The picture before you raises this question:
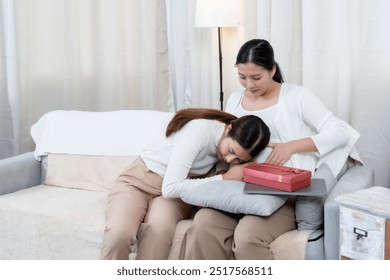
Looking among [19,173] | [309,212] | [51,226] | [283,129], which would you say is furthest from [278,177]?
[19,173]

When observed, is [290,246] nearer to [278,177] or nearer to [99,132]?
[278,177]

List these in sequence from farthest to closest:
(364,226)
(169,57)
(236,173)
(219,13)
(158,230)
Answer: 1. (169,57)
2. (219,13)
3. (236,173)
4. (158,230)
5. (364,226)

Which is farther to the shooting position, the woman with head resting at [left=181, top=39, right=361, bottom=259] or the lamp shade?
the lamp shade

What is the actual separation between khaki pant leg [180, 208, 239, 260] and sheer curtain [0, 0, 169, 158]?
4.98 ft

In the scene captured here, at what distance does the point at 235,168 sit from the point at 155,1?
1649mm

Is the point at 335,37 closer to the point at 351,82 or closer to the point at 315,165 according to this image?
the point at 351,82

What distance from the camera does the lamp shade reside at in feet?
9.41

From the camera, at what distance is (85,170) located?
2.52 meters

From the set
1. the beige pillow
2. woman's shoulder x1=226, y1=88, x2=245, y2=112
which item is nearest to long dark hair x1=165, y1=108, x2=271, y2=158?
woman's shoulder x1=226, y1=88, x2=245, y2=112

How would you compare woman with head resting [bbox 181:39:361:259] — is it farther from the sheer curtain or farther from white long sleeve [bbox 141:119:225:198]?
the sheer curtain

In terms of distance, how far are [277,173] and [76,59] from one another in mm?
1729

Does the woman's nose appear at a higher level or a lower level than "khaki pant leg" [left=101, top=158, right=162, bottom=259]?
higher

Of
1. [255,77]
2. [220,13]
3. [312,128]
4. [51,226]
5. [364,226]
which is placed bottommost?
[51,226]

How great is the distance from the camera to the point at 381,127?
2.67 meters
